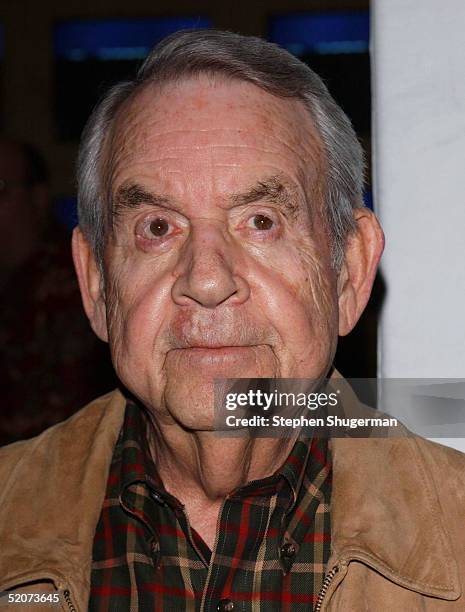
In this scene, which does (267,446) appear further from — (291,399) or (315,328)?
(315,328)

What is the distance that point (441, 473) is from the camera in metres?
1.77

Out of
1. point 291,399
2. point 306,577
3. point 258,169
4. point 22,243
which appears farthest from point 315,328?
point 22,243

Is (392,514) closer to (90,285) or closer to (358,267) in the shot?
(358,267)

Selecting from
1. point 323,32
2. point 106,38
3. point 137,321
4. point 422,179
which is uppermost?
point 106,38

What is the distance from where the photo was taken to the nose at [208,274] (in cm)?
162

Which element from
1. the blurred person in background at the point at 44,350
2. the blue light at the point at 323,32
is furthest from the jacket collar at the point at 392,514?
the blue light at the point at 323,32

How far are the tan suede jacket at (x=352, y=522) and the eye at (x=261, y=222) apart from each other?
0.41 meters

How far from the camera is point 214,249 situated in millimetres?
1661

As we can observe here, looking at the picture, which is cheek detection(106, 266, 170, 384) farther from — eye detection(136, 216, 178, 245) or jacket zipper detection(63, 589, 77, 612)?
jacket zipper detection(63, 589, 77, 612)

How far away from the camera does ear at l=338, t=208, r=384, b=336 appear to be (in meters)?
1.86

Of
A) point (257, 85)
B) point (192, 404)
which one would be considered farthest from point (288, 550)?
point (257, 85)

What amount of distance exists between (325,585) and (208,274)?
53cm

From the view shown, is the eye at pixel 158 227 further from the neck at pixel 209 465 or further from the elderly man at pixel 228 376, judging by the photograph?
the neck at pixel 209 465

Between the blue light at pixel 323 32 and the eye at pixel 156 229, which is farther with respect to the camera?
the blue light at pixel 323 32
